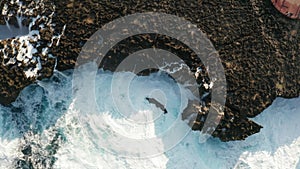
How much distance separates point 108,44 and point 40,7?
1.45 m

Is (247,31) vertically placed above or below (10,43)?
below

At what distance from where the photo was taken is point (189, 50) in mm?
8266

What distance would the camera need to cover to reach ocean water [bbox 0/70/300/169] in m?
8.43

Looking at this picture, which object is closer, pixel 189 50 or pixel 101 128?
pixel 189 50

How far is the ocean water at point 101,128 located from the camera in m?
8.43

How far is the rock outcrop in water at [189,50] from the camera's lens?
816 cm

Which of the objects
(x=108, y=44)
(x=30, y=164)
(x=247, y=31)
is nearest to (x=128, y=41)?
(x=108, y=44)

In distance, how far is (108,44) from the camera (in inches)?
323

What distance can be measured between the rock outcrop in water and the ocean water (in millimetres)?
343

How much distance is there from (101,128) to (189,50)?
224 centimetres

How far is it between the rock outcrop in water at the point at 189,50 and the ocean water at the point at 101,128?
1.12 feet

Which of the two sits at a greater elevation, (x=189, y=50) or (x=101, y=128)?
(x=189, y=50)

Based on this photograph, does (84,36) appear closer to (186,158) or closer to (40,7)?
(40,7)

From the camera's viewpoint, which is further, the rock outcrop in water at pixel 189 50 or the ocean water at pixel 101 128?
the ocean water at pixel 101 128
